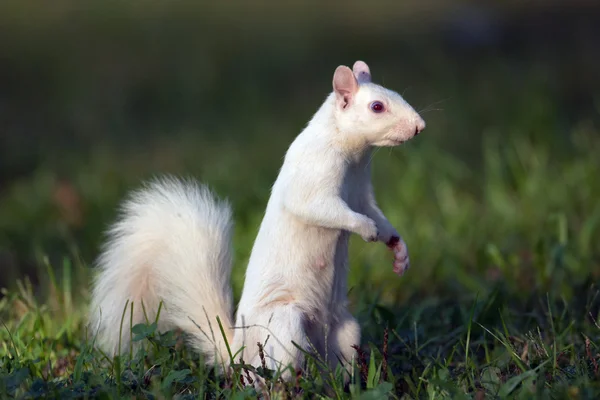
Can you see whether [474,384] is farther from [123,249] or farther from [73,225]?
[73,225]

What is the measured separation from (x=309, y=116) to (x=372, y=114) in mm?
5196

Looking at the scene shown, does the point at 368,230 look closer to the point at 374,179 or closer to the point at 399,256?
the point at 399,256

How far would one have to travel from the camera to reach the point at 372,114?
10.2 feet

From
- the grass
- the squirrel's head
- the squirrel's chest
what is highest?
the squirrel's head

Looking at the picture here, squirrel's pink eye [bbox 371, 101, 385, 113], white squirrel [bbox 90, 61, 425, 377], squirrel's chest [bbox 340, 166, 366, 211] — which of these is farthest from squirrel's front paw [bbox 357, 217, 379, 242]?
squirrel's pink eye [bbox 371, 101, 385, 113]

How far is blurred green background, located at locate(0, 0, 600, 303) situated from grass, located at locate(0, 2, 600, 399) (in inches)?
1.0

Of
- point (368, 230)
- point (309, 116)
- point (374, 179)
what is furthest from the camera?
point (309, 116)

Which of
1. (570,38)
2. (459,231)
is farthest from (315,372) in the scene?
(570,38)

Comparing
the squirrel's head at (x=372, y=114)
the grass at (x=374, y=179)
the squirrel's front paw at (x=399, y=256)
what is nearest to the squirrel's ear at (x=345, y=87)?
the squirrel's head at (x=372, y=114)

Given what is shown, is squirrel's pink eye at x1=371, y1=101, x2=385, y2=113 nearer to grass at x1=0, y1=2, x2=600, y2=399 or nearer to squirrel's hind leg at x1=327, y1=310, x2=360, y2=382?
grass at x1=0, y1=2, x2=600, y2=399

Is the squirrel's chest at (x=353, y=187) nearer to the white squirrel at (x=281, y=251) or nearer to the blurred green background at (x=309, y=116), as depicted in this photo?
the white squirrel at (x=281, y=251)

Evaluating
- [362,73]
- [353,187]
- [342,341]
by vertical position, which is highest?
[362,73]

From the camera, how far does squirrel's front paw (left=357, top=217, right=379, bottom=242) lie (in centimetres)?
302

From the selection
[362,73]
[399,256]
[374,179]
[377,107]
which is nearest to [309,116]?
[374,179]
